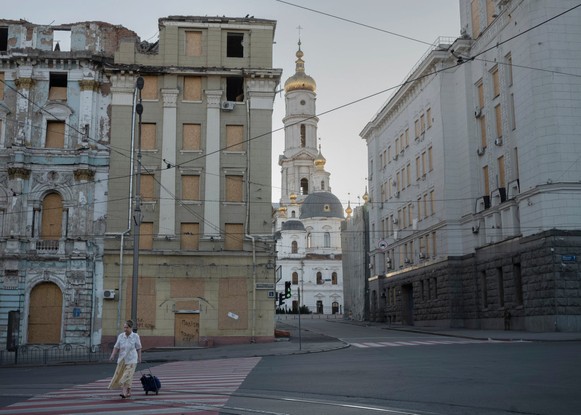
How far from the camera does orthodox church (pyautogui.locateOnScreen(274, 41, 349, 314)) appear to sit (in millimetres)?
121688

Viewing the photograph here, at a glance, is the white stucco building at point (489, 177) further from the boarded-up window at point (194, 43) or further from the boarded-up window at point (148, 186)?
the boarded-up window at point (148, 186)

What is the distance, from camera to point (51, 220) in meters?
34.8

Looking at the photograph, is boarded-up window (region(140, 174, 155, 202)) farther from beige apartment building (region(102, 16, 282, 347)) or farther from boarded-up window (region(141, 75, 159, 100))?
boarded-up window (region(141, 75, 159, 100))

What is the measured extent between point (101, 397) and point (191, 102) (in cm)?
2439

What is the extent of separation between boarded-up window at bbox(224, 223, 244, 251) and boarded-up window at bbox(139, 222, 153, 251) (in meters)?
3.69

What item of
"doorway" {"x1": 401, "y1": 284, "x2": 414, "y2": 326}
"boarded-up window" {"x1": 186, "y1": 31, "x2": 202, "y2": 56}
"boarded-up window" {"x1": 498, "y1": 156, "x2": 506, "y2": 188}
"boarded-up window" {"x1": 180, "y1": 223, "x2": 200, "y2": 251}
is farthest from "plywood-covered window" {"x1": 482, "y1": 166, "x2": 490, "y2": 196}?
"boarded-up window" {"x1": 186, "y1": 31, "x2": 202, "y2": 56}

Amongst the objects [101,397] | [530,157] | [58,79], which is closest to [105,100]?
[58,79]

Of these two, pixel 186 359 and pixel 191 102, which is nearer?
pixel 186 359

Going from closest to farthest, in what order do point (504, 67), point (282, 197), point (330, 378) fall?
point (330, 378) < point (504, 67) < point (282, 197)

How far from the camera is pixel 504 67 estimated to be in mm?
41031

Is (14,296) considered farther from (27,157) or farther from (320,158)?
(320,158)

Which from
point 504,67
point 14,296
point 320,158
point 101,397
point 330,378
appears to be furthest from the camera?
point 320,158

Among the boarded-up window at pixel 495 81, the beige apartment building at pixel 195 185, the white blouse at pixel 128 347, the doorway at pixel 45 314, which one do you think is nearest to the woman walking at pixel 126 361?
the white blouse at pixel 128 347

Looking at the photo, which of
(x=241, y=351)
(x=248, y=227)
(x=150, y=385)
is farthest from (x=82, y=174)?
(x=150, y=385)
